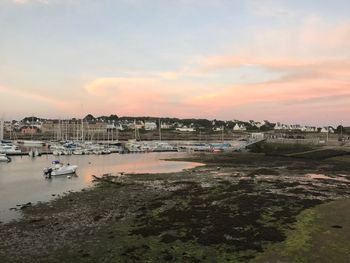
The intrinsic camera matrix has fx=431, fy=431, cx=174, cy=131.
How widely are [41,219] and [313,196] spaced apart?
69.0 ft

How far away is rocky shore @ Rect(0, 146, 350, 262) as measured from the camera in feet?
64.1

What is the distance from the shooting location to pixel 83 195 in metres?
37.5

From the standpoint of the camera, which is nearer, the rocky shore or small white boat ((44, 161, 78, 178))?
the rocky shore

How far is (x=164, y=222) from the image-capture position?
25219 millimetres

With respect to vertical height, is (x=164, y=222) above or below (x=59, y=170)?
below

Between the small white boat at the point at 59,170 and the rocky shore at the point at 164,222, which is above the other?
the small white boat at the point at 59,170

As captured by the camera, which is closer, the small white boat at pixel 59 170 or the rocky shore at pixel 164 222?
the rocky shore at pixel 164 222

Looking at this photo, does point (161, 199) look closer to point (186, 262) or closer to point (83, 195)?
point (83, 195)

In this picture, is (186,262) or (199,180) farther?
(199,180)

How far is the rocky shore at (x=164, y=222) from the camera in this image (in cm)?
1955

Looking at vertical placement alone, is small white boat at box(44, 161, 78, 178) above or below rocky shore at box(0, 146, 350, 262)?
above

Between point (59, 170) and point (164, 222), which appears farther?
point (59, 170)

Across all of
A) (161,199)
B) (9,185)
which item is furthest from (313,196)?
(9,185)

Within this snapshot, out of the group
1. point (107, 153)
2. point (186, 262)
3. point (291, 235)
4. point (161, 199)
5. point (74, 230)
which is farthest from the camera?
point (107, 153)
